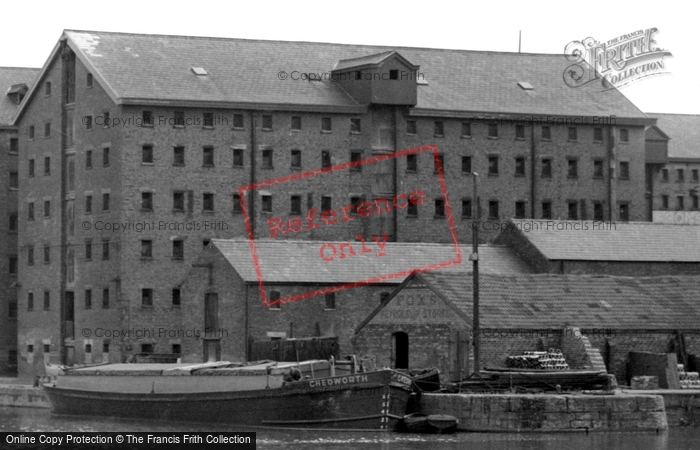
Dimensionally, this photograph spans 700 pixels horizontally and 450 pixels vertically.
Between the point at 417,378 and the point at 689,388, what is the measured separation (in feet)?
→ 32.6

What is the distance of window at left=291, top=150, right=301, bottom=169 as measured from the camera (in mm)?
81750

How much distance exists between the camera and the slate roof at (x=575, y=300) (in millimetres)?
60250

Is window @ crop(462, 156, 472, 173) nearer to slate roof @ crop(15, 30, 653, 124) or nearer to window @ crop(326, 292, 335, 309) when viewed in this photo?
slate roof @ crop(15, 30, 653, 124)

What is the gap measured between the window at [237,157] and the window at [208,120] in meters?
1.53

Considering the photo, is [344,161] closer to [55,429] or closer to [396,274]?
[396,274]

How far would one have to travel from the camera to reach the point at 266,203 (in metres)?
81.2

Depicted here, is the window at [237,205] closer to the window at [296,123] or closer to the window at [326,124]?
the window at [296,123]

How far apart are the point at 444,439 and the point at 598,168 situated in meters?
40.7

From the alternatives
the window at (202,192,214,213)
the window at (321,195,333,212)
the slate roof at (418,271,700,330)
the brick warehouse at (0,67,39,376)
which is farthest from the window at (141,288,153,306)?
the slate roof at (418,271,700,330)

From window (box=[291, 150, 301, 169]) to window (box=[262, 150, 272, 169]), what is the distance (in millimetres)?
1073

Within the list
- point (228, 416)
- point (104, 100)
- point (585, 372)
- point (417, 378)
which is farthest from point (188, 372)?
point (104, 100)

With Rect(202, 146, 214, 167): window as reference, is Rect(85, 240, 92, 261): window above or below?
below

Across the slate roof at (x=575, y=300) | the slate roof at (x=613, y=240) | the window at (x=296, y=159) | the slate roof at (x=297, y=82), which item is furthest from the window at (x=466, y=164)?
the slate roof at (x=575, y=300)

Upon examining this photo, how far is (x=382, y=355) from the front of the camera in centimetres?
6094
